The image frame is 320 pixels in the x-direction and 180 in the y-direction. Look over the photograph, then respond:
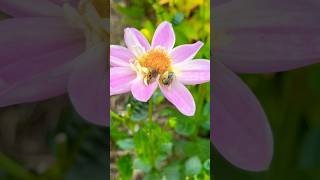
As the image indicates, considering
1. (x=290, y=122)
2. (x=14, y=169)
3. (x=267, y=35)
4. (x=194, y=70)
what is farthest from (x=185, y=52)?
(x=14, y=169)

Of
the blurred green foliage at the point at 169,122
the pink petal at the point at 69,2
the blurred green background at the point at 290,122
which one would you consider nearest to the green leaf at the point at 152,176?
the blurred green foliage at the point at 169,122

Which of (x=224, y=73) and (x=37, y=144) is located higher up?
(x=224, y=73)

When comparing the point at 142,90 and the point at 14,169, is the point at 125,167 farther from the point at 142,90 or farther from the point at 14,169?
the point at 14,169

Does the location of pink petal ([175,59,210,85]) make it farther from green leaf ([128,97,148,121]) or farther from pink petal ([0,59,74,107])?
pink petal ([0,59,74,107])

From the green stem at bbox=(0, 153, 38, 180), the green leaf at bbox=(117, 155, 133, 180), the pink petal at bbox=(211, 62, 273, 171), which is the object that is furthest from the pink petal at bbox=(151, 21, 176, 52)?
the green stem at bbox=(0, 153, 38, 180)

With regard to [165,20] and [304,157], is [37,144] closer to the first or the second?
[165,20]

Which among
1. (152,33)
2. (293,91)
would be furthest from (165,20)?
(293,91)

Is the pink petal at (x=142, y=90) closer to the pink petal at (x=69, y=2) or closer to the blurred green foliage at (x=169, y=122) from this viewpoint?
the blurred green foliage at (x=169, y=122)
